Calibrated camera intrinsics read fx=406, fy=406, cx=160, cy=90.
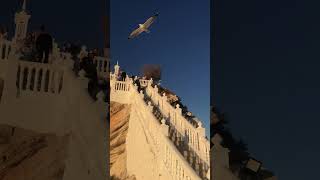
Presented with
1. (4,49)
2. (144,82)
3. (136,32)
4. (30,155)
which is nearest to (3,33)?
(4,49)

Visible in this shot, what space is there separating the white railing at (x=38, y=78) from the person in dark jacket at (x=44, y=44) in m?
0.07

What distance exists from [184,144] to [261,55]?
92 cm

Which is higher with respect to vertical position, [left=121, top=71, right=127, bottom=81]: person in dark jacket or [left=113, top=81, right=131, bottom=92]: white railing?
[left=121, top=71, right=127, bottom=81]: person in dark jacket

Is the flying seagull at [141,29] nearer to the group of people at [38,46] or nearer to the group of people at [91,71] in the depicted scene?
the group of people at [91,71]

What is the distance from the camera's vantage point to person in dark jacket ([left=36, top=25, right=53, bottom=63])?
2.59 meters

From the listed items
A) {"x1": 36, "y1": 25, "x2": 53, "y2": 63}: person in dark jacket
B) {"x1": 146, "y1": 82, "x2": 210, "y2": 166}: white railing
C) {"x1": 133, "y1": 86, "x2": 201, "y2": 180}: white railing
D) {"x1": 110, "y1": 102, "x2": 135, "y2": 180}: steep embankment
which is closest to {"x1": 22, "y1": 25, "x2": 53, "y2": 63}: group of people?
{"x1": 36, "y1": 25, "x2": 53, "y2": 63}: person in dark jacket

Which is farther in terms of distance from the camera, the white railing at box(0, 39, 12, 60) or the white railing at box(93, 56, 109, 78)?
the white railing at box(93, 56, 109, 78)

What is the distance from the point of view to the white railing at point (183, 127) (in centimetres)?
311

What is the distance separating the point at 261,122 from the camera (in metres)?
2.61

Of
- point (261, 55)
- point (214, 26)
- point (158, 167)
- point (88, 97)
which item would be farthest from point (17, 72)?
point (261, 55)

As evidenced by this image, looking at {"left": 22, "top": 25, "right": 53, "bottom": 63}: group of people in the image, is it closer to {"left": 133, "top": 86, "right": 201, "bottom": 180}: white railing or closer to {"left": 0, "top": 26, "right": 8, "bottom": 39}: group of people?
{"left": 0, "top": 26, "right": 8, "bottom": 39}: group of people

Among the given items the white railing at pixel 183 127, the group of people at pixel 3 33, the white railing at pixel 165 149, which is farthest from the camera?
the white railing at pixel 183 127

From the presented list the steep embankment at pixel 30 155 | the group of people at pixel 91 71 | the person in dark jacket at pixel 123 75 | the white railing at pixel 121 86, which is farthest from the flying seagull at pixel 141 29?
the steep embankment at pixel 30 155

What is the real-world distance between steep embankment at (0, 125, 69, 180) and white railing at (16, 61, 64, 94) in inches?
10.7
